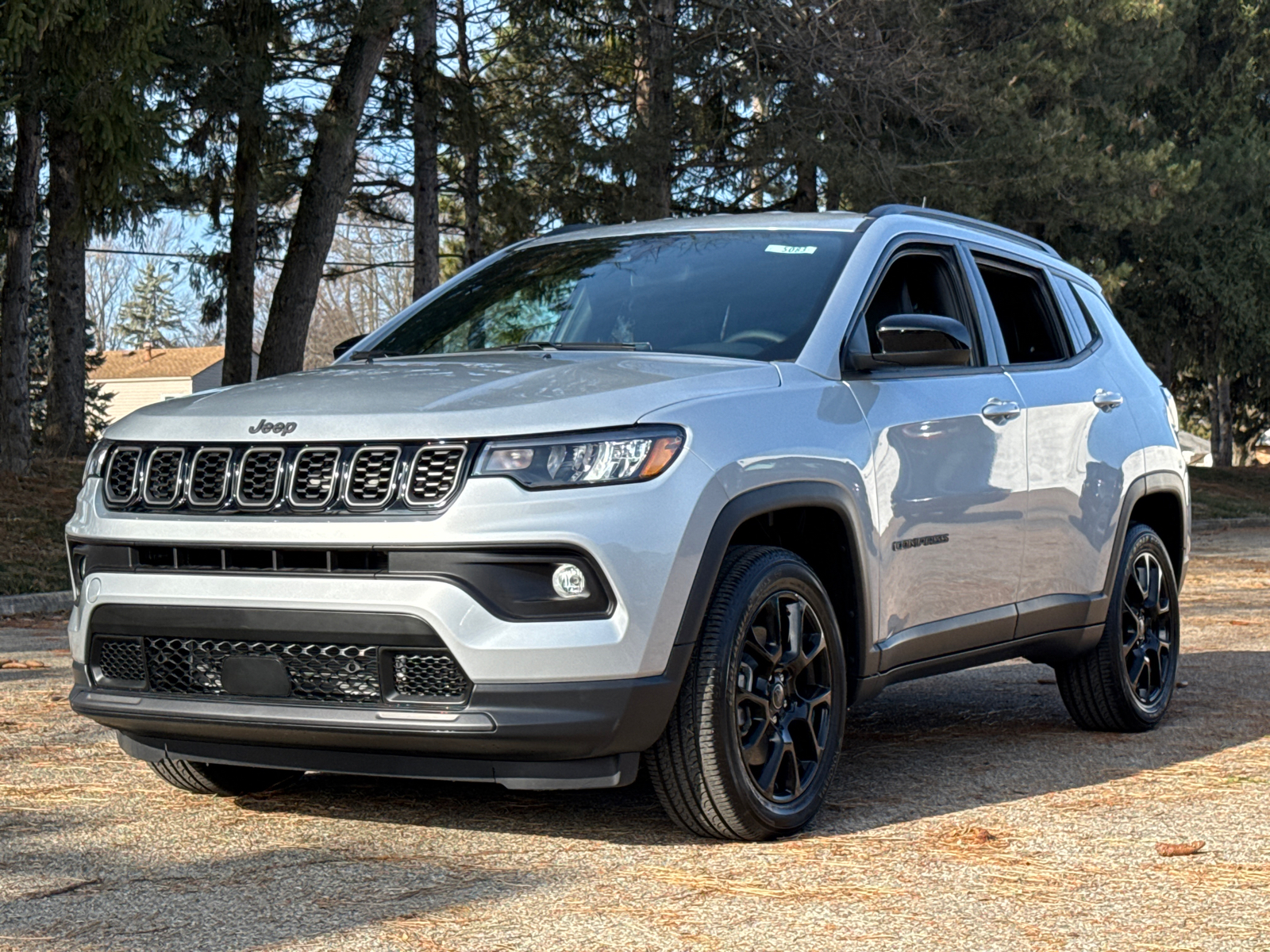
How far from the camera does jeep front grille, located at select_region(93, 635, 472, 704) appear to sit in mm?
4383

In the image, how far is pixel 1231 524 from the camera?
2619cm

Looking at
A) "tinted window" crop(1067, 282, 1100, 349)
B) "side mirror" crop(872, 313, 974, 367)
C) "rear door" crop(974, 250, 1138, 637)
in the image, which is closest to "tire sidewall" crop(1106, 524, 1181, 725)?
"rear door" crop(974, 250, 1138, 637)

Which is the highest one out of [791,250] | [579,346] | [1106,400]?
[791,250]

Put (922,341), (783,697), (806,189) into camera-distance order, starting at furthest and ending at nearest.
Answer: (806,189), (922,341), (783,697)

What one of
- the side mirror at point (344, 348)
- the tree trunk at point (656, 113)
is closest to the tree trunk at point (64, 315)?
the tree trunk at point (656, 113)

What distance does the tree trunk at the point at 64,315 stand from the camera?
1947 centimetres

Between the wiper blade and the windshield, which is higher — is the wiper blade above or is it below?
below

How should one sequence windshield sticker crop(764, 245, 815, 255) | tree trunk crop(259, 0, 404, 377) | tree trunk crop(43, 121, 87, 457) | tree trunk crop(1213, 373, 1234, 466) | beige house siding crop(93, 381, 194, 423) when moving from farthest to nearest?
beige house siding crop(93, 381, 194, 423) < tree trunk crop(1213, 373, 1234, 466) < tree trunk crop(43, 121, 87, 457) < tree trunk crop(259, 0, 404, 377) < windshield sticker crop(764, 245, 815, 255)

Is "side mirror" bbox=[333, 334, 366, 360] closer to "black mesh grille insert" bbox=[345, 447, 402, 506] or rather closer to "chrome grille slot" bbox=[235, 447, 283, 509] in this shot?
"chrome grille slot" bbox=[235, 447, 283, 509]

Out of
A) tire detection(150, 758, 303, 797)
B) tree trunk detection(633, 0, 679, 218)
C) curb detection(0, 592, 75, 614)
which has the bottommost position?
curb detection(0, 592, 75, 614)

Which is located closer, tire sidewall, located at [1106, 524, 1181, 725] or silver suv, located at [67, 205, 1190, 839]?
silver suv, located at [67, 205, 1190, 839]

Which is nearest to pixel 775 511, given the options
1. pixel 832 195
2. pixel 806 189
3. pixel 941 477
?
pixel 941 477

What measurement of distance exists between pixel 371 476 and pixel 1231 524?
24.1 metres

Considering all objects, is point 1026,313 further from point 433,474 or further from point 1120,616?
point 433,474
